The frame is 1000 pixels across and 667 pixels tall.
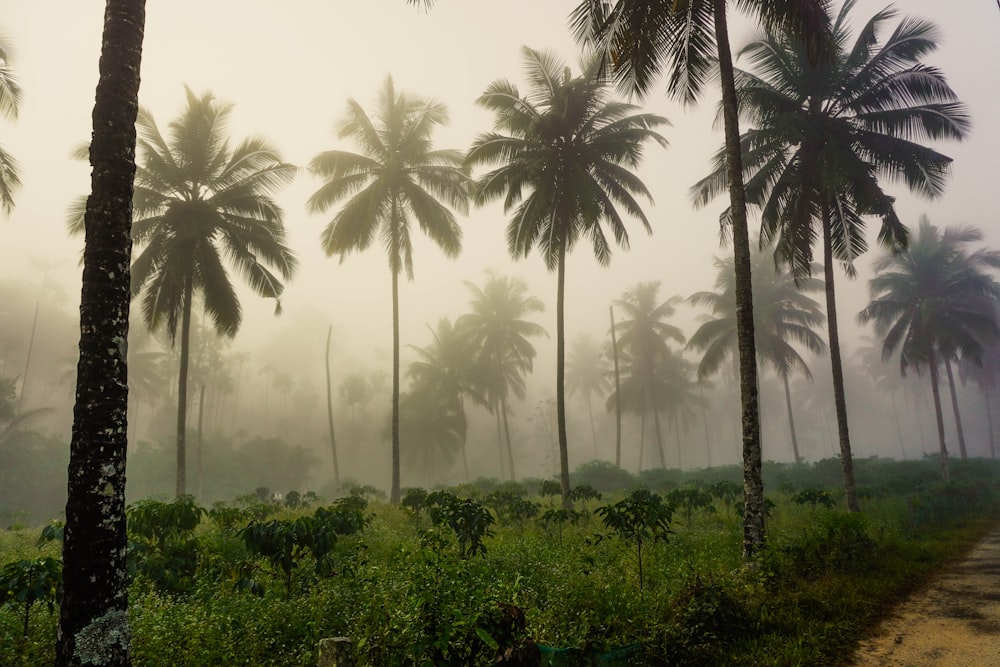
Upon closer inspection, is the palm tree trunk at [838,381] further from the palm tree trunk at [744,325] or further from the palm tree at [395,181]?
the palm tree at [395,181]

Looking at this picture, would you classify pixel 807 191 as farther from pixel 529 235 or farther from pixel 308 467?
pixel 308 467

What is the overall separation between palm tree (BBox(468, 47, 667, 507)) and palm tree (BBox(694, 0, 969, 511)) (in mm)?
3219

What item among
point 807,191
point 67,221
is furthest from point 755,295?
point 67,221

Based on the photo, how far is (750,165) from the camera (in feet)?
48.1

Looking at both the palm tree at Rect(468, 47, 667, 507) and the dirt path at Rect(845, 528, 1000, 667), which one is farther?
the palm tree at Rect(468, 47, 667, 507)

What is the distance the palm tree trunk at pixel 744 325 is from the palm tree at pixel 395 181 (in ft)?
39.1

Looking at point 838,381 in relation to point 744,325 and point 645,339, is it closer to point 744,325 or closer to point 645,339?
point 744,325

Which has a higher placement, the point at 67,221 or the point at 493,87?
the point at 493,87

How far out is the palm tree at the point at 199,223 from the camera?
1586 cm

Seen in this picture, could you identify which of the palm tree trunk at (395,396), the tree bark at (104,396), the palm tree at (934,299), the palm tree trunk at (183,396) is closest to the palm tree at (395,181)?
the palm tree trunk at (395,396)

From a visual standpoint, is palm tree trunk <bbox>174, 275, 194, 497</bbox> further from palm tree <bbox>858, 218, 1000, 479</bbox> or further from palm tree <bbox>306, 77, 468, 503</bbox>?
palm tree <bbox>858, 218, 1000, 479</bbox>

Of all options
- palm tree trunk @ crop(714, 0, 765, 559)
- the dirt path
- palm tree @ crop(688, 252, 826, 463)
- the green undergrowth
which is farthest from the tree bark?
palm tree @ crop(688, 252, 826, 463)

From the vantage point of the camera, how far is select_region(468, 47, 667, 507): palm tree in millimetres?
15945

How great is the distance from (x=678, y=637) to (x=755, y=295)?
32382mm
